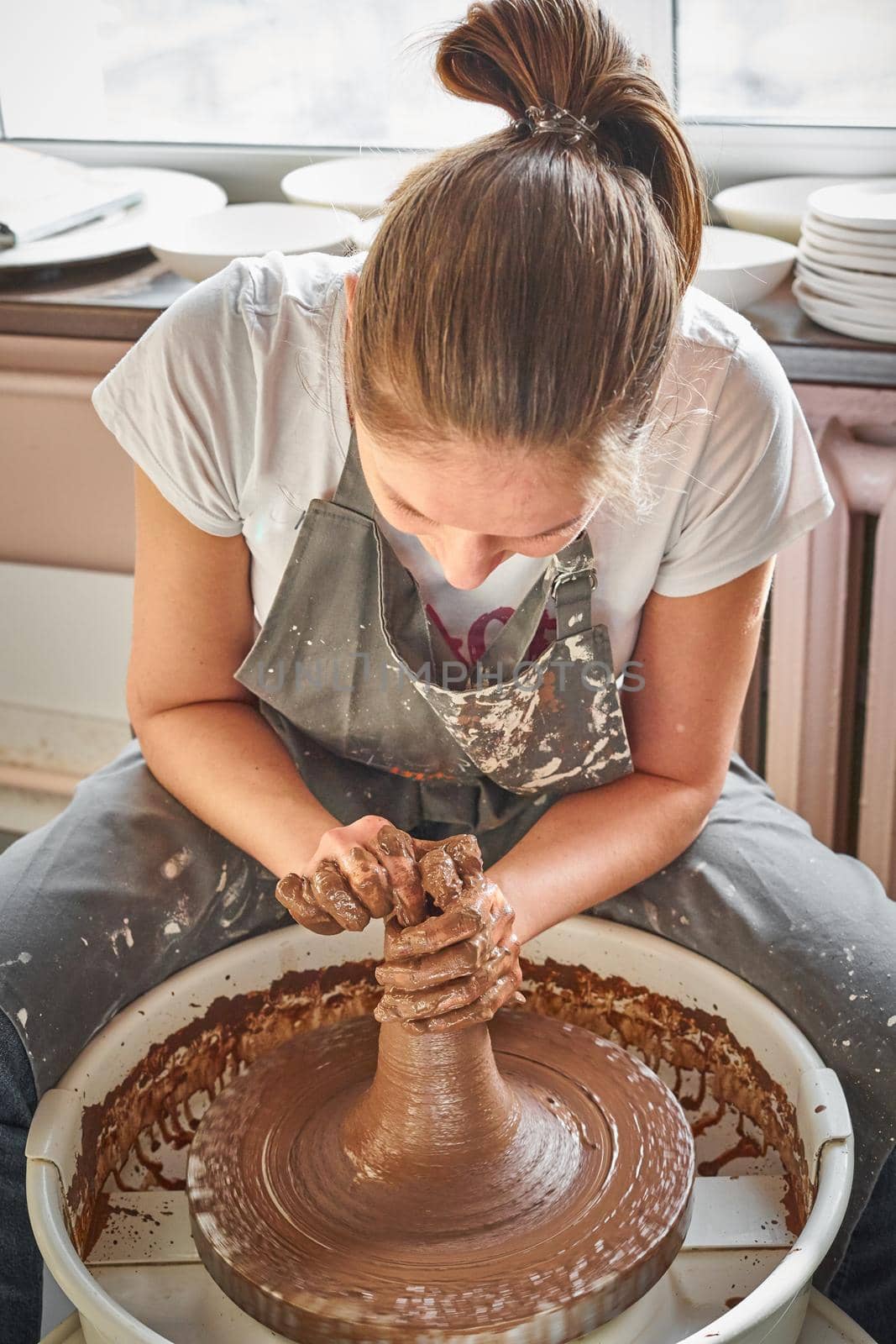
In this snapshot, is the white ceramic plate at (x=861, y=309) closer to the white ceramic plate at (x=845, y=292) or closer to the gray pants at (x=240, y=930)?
the white ceramic plate at (x=845, y=292)

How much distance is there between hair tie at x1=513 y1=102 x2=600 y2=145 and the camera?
914 millimetres

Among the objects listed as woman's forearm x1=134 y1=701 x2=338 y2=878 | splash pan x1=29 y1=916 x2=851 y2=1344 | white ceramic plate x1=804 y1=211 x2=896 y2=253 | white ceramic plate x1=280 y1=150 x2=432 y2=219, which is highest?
white ceramic plate x1=280 y1=150 x2=432 y2=219

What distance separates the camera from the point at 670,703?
1272 mm

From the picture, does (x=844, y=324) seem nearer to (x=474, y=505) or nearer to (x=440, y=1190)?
(x=474, y=505)

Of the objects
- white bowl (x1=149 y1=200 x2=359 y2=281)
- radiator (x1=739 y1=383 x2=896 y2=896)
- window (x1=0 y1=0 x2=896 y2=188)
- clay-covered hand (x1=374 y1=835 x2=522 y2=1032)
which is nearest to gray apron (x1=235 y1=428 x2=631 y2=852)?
clay-covered hand (x1=374 y1=835 x2=522 y2=1032)

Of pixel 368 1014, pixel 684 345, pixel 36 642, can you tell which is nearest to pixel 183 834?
pixel 368 1014

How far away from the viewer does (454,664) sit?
49.4 inches

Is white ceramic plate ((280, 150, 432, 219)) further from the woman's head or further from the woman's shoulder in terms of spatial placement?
the woman's head

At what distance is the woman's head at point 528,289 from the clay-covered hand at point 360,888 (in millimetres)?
226

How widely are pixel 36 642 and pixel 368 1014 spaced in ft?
4.02

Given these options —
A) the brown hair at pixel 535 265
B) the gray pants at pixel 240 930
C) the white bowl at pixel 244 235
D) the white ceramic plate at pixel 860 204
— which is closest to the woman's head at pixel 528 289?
the brown hair at pixel 535 265

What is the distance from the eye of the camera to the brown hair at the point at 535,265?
83 cm

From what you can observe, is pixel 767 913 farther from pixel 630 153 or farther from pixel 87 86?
pixel 87 86

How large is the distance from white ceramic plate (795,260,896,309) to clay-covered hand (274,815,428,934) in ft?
3.05
